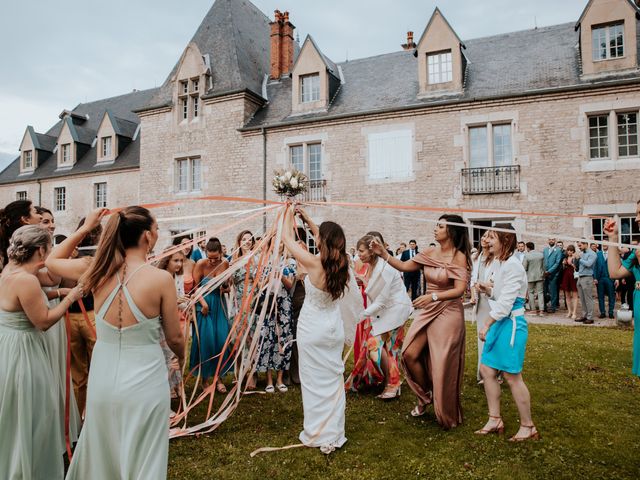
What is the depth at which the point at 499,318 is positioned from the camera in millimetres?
4395

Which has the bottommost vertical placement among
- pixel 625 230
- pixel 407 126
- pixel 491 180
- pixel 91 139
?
pixel 625 230

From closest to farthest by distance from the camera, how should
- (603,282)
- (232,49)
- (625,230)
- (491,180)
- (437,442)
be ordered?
(437,442), (603,282), (625,230), (491,180), (232,49)

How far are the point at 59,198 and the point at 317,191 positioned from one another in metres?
16.1

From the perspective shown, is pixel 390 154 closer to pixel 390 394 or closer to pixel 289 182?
pixel 289 182

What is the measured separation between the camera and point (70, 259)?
319 cm

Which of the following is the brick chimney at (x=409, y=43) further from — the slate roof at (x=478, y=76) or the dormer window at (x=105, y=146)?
the dormer window at (x=105, y=146)

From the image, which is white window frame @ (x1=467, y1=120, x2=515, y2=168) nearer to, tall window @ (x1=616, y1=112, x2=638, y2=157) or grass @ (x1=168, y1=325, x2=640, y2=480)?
tall window @ (x1=616, y1=112, x2=638, y2=157)

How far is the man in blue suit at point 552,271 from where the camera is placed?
1288cm

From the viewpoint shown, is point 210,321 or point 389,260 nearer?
point 389,260

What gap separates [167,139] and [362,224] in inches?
397

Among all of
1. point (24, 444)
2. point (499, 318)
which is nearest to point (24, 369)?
point (24, 444)

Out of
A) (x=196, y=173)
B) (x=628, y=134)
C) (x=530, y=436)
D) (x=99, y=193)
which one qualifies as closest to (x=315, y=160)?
(x=196, y=173)

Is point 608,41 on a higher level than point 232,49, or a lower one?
lower

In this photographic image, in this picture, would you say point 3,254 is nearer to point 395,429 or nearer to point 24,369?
point 24,369
